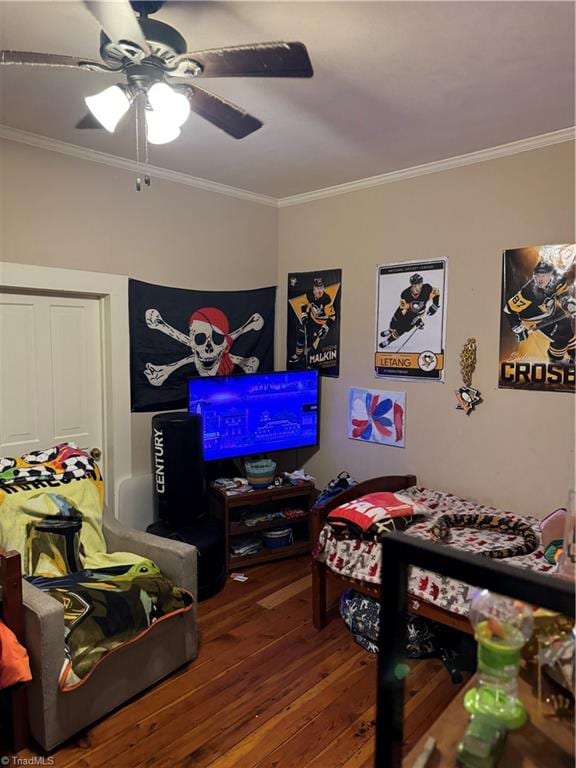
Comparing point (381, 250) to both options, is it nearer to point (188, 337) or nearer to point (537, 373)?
point (537, 373)

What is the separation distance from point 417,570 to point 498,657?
126 cm

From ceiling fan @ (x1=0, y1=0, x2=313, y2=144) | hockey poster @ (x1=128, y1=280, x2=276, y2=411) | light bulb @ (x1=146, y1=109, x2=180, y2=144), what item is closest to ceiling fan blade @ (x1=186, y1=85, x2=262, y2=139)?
ceiling fan @ (x1=0, y1=0, x2=313, y2=144)

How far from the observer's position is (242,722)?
2125 millimetres

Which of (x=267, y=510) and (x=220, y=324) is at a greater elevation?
(x=220, y=324)

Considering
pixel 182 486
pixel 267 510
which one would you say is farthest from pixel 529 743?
pixel 267 510

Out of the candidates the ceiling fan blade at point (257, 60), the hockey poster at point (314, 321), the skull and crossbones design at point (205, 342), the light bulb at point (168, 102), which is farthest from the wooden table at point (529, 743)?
the hockey poster at point (314, 321)

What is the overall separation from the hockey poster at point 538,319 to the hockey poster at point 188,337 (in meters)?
1.80

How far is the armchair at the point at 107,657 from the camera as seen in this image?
6.27 ft

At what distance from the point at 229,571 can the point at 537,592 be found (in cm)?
293

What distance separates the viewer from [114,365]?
3234mm

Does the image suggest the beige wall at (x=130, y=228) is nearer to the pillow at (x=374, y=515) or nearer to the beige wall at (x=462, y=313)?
the beige wall at (x=462, y=313)

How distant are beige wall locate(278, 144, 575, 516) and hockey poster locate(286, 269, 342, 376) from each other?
8cm

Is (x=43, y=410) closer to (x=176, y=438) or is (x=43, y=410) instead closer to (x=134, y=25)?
(x=176, y=438)

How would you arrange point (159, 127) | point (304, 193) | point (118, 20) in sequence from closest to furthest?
point (118, 20) → point (159, 127) → point (304, 193)
